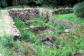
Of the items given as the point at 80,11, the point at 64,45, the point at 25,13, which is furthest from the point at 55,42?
the point at 25,13

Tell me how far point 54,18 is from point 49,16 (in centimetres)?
85

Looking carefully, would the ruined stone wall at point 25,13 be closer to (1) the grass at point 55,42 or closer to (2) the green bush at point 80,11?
(1) the grass at point 55,42

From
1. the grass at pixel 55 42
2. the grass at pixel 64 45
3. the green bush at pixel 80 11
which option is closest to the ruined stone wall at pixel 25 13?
the grass at pixel 55 42

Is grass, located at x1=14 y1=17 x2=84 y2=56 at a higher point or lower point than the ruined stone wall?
higher

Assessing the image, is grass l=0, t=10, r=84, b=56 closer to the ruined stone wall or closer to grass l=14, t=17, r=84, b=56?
grass l=14, t=17, r=84, b=56

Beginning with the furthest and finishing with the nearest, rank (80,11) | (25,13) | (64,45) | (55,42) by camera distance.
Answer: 1. (25,13)
2. (80,11)
3. (55,42)
4. (64,45)

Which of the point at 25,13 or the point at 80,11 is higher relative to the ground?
the point at 80,11

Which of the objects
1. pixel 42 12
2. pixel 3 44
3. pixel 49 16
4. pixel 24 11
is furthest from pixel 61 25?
pixel 3 44

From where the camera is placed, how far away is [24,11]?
469 inches

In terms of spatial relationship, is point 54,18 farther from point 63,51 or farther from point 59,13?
point 63,51

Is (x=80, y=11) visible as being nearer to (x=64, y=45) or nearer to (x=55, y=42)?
(x=55, y=42)

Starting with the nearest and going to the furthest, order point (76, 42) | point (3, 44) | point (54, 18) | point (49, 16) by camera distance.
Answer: point (3, 44) < point (76, 42) < point (54, 18) < point (49, 16)

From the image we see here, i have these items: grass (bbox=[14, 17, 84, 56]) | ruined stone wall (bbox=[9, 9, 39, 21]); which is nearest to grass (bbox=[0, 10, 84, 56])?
grass (bbox=[14, 17, 84, 56])

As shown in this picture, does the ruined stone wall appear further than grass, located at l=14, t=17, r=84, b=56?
Yes
